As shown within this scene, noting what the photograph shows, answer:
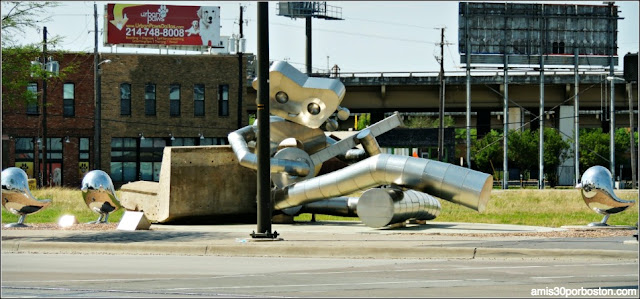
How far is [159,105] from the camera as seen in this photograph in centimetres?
6650

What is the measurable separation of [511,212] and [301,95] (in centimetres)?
1247

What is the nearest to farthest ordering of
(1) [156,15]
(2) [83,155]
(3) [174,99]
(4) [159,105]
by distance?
(4) [159,105] < (3) [174,99] < (2) [83,155] < (1) [156,15]

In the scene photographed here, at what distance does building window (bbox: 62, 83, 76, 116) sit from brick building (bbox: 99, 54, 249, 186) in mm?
2010

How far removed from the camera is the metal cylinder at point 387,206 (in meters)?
22.6

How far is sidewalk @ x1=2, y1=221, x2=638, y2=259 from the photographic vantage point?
58.4 ft

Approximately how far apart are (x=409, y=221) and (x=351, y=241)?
5446 mm

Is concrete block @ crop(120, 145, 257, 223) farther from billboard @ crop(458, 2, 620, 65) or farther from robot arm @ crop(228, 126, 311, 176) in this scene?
billboard @ crop(458, 2, 620, 65)

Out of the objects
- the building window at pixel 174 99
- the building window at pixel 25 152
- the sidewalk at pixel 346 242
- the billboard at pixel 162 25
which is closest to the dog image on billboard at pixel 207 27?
the billboard at pixel 162 25

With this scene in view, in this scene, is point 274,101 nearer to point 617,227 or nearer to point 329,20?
point 617,227

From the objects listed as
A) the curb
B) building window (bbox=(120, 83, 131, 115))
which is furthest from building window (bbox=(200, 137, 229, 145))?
the curb

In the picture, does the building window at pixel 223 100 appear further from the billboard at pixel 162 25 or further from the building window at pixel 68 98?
the building window at pixel 68 98

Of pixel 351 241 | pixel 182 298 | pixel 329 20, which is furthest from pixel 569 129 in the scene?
pixel 182 298

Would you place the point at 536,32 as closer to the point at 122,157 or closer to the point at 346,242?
the point at 122,157

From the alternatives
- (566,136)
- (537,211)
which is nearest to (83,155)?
(566,136)
